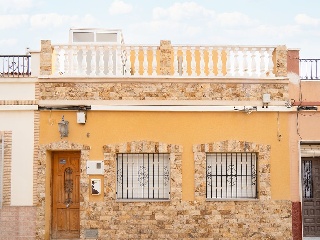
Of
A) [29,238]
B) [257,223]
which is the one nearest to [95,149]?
[29,238]

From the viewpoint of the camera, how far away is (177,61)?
13.0m

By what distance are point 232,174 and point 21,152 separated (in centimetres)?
530

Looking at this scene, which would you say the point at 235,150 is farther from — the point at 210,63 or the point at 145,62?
the point at 145,62

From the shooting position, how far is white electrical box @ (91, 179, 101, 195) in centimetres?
1249

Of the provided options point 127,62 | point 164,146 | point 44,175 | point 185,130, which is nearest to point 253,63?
point 185,130

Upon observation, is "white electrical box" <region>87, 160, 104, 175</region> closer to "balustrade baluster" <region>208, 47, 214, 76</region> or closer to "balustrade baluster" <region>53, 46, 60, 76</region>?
"balustrade baluster" <region>53, 46, 60, 76</region>

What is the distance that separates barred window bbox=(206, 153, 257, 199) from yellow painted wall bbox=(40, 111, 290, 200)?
1.58ft

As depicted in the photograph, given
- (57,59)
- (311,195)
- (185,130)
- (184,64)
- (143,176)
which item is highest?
(57,59)

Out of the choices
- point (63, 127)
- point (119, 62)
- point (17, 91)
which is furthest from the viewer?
point (119, 62)

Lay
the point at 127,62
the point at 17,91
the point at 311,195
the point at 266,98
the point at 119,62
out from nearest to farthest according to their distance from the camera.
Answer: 1. the point at 17,91
2. the point at 266,98
3. the point at 119,62
4. the point at 127,62
5. the point at 311,195

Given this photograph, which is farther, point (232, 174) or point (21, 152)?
point (232, 174)

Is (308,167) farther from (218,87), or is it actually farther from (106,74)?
(106,74)

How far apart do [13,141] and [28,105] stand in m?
0.96

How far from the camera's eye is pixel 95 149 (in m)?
12.6
